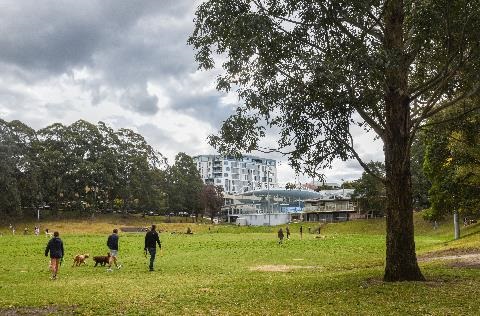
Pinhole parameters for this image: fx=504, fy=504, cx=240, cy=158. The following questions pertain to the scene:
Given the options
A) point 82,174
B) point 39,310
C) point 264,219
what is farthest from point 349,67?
point 264,219

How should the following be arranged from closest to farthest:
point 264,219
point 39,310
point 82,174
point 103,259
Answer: point 39,310 → point 103,259 → point 82,174 → point 264,219

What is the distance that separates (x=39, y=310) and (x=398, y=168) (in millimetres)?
12145

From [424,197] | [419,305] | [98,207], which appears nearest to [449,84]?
[419,305]

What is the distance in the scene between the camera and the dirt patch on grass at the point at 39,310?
1270 cm

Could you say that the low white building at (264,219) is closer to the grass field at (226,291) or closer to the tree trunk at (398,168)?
the grass field at (226,291)

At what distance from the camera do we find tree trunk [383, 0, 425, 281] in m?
17.4

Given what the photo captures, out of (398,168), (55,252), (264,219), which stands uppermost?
(398,168)

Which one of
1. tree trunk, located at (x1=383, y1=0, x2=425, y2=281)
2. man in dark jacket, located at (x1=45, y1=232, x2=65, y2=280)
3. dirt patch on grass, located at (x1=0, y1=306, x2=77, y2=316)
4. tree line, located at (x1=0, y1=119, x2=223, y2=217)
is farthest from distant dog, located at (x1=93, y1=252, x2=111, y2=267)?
tree line, located at (x1=0, y1=119, x2=223, y2=217)

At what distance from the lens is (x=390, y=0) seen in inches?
666

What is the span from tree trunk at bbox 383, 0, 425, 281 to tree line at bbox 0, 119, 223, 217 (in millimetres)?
77652

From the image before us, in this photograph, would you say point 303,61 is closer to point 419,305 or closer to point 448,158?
point 419,305

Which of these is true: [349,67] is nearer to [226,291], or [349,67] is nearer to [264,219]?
[226,291]

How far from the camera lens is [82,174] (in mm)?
99688

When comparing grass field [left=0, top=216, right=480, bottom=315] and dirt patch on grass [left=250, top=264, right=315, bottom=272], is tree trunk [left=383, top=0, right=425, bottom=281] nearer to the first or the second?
grass field [left=0, top=216, right=480, bottom=315]
